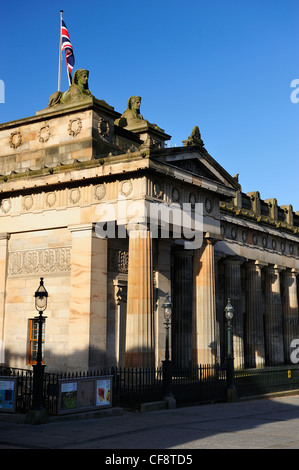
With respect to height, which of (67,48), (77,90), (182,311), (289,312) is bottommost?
(182,311)

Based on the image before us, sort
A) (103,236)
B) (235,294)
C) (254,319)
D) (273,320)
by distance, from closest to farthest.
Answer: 1. (103,236)
2. (235,294)
3. (254,319)
4. (273,320)

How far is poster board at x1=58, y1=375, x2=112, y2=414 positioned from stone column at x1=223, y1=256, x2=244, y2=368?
21880 millimetres

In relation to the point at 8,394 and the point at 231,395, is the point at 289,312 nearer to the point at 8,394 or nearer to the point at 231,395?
the point at 231,395

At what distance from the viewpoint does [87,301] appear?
2817 cm


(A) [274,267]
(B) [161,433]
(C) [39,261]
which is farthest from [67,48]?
(B) [161,433]

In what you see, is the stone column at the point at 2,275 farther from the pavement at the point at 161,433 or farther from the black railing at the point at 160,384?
the pavement at the point at 161,433

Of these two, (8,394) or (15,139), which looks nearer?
(8,394)

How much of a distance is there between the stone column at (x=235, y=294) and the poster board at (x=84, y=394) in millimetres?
21880

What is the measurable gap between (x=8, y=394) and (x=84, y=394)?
8.23 feet

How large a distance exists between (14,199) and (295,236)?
27633mm

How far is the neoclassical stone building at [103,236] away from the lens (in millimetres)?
Result: 27844

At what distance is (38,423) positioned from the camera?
19.3m

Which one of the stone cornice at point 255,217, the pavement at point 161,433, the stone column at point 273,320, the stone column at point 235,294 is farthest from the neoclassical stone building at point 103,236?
the stone column at point 273,320
